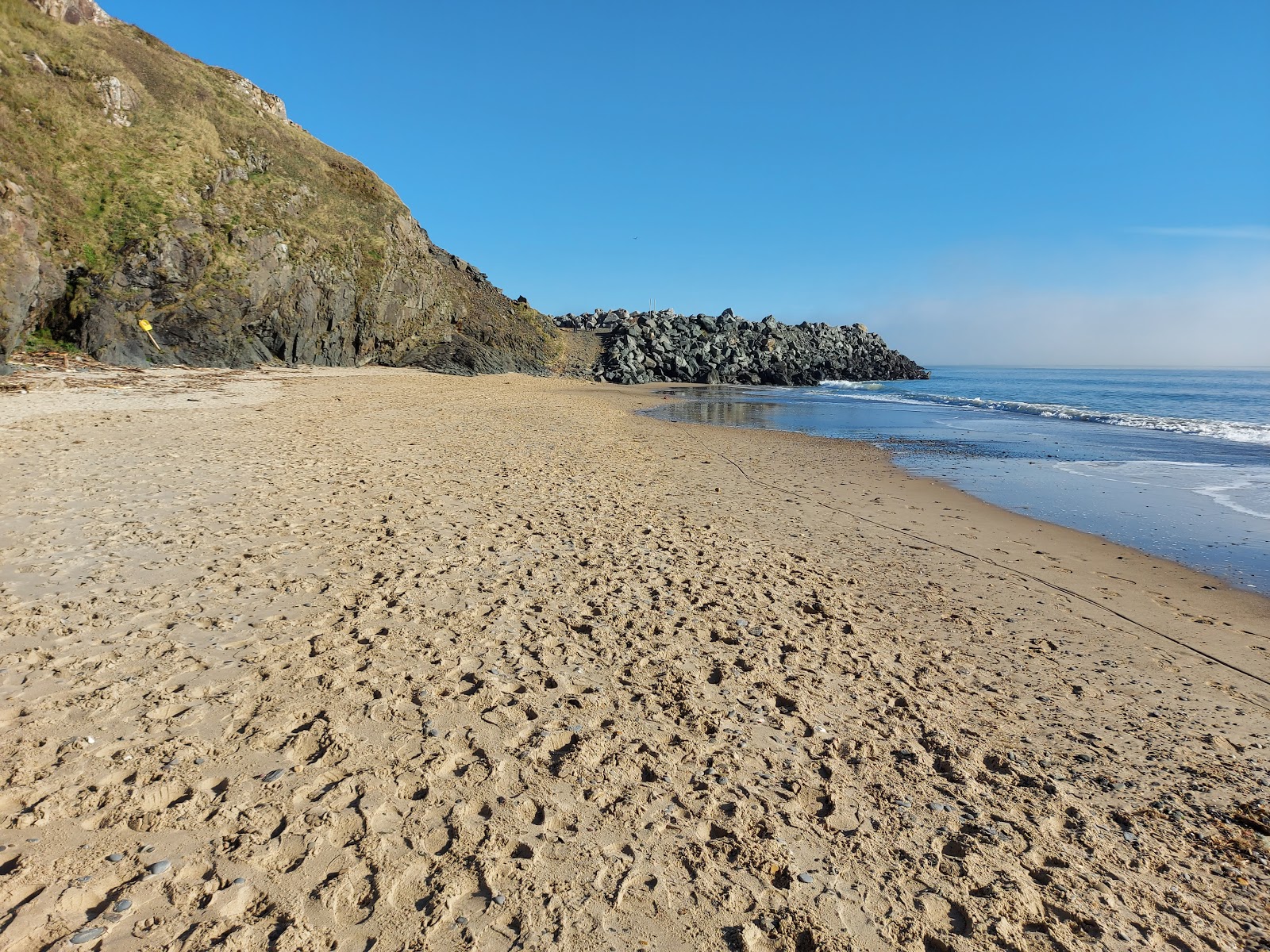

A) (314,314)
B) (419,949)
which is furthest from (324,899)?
(314,314)

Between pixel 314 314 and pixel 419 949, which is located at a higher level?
pixel 314 314

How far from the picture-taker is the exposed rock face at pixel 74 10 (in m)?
28.2

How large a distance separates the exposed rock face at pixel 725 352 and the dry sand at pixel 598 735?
45619 millimetres

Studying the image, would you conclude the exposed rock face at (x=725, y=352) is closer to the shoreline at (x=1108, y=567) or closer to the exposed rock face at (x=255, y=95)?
the exposed rock face at (x=255, y=95)

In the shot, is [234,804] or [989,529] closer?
[234,804]

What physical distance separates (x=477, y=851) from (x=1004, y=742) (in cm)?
322

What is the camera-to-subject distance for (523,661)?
4.65m

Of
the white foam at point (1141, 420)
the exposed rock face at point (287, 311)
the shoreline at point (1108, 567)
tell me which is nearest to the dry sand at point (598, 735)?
the shoreline at point (1108, 567)

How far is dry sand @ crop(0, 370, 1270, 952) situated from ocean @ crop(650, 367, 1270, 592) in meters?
2.45

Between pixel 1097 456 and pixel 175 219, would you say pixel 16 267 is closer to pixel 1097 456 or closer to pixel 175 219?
pixel 175 219

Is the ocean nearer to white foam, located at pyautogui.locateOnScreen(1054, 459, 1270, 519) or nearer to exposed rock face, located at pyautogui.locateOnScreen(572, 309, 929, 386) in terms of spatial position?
white foam, located at pyautogui.locateOnScreen(1054, 459, 1270, 519)

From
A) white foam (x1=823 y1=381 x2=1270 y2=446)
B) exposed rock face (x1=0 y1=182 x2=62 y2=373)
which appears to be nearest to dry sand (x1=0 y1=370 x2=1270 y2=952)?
→ exposed rock face (x1=0 y1=182 x2=62 y2=373)

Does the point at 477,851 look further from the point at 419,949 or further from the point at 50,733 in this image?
the point at 50,733

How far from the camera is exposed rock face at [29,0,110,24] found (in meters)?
28.2
